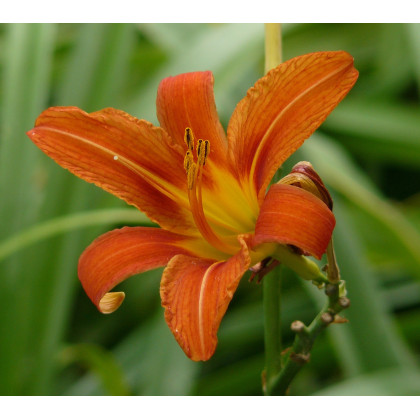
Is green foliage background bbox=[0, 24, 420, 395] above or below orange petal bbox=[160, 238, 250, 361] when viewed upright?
below

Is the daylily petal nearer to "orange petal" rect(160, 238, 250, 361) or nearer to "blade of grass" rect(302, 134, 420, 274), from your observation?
"orange petal" rect(160, 238, 250, 361)

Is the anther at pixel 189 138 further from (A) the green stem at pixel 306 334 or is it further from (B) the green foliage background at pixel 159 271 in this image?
(B) the green foliage background at pixel 159 271

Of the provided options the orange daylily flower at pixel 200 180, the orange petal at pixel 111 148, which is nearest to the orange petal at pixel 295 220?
the orange daylily flower at pixel 200 180

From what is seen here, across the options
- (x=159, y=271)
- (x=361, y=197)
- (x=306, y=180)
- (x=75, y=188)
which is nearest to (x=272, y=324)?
(x=306, y=180)

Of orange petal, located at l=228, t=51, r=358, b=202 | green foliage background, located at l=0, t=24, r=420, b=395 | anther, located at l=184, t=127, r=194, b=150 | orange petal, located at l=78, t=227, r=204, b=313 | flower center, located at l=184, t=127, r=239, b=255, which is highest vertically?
orange petal, located at l=228, t=51, r=358, b=202

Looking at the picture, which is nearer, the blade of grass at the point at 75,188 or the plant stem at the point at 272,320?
the plant stem at the point at 272,320

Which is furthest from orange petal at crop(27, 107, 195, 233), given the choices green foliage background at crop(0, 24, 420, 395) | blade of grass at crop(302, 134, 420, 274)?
blade of grass at crop(302, 134, 420, 274)
